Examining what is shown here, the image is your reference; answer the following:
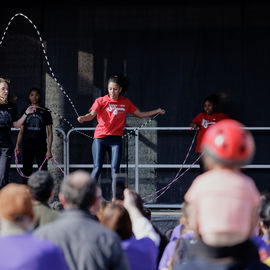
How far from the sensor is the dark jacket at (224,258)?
87.3 inches

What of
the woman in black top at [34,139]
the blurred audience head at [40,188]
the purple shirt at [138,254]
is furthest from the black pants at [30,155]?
the purple shirt at [138,254]

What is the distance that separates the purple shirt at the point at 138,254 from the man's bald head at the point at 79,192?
1.54ft

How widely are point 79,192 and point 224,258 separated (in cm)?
91

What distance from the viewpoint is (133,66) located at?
8.87 meters

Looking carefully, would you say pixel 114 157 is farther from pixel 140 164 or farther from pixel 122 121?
pixel 140 164

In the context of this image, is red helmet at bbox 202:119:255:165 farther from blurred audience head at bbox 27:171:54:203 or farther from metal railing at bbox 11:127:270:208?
metal railing at bbox 11:127:270:208

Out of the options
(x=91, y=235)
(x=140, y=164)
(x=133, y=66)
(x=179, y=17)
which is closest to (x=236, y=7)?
(x=179, y=17)

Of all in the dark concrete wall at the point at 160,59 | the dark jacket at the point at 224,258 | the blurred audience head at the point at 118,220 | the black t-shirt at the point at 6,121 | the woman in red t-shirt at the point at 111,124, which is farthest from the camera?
Result: the dark concrete wall at the point at 160,59

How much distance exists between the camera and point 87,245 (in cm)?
270

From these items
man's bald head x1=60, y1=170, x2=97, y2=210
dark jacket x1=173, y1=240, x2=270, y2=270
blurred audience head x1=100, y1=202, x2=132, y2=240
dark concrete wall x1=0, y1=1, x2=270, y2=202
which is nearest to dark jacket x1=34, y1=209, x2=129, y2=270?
man's bald head x1=60, y1=170, x2=97, y2=210

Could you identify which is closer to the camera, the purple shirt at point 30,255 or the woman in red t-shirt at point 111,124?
the purple shirt at point 30,255

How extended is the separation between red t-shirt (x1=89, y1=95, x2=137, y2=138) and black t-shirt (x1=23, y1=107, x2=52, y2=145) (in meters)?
0.97

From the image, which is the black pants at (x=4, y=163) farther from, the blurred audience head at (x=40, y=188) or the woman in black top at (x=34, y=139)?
the blurred audience head at (x=40, y=188)

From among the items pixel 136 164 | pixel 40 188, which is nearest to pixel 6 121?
pixel 136 164
